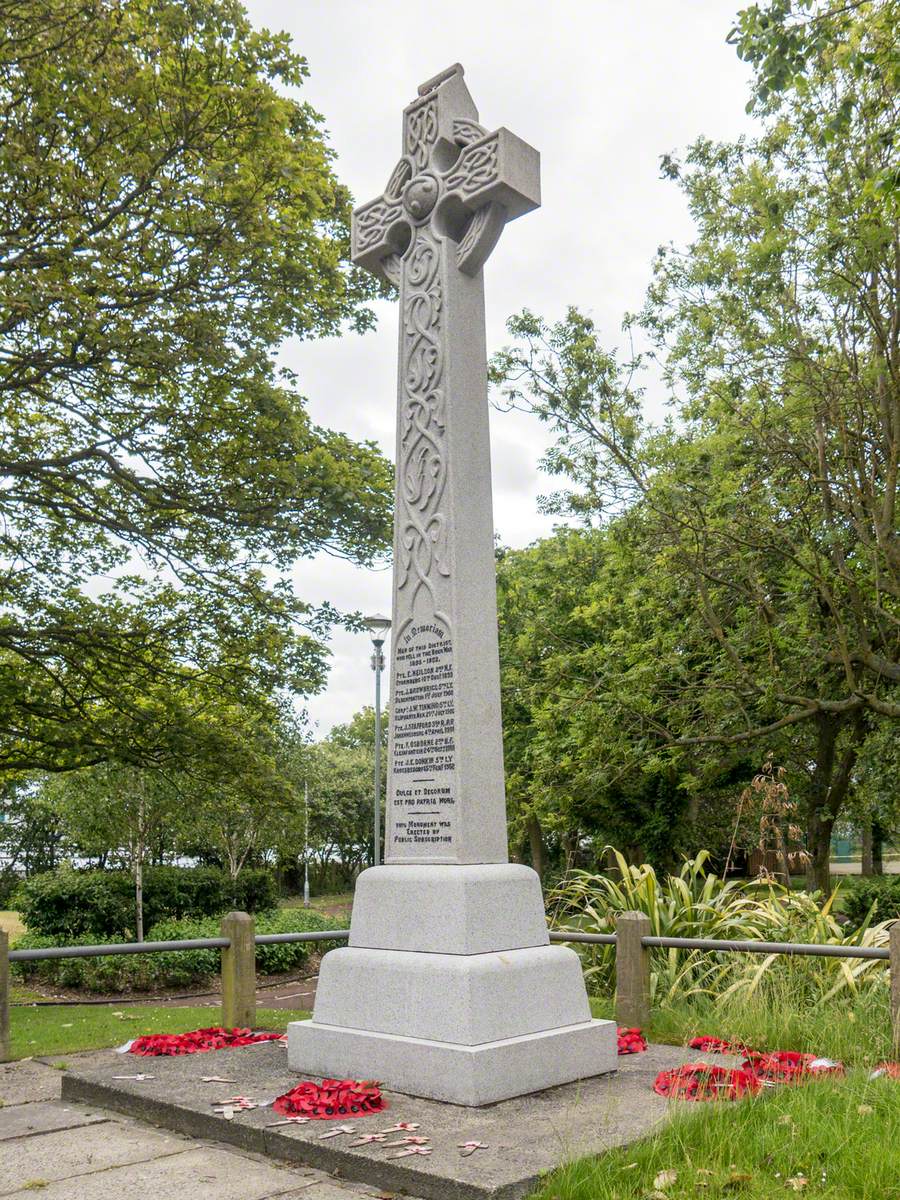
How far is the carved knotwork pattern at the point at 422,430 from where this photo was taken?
7008 millimetres

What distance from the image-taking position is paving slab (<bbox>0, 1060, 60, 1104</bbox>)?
677cm

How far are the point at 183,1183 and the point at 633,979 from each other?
15.6ft

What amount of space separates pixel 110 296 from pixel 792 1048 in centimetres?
991

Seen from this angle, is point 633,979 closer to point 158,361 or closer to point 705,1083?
point 705,1083

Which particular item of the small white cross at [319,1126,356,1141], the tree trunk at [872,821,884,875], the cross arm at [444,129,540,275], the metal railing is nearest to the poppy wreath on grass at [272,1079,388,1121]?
the small white cross at [319,1126,356,1141]

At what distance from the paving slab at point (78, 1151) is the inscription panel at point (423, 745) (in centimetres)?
213

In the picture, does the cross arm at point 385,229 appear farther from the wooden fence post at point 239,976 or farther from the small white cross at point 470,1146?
the small white cross at point 470,1146

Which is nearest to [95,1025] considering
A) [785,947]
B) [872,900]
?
[785,947]

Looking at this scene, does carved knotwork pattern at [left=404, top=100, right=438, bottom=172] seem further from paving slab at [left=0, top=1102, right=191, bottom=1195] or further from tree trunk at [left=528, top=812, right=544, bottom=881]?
tree trunk at [left=528, top=812, right=544, bottom=881]

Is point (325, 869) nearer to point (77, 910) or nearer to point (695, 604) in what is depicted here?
point (77, 910)

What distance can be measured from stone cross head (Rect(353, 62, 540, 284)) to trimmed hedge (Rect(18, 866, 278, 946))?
17.2 metres

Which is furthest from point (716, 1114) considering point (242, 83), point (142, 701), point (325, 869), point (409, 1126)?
point (325, 869)

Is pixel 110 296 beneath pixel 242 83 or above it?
beneath

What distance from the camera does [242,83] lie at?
12039 millimetres
